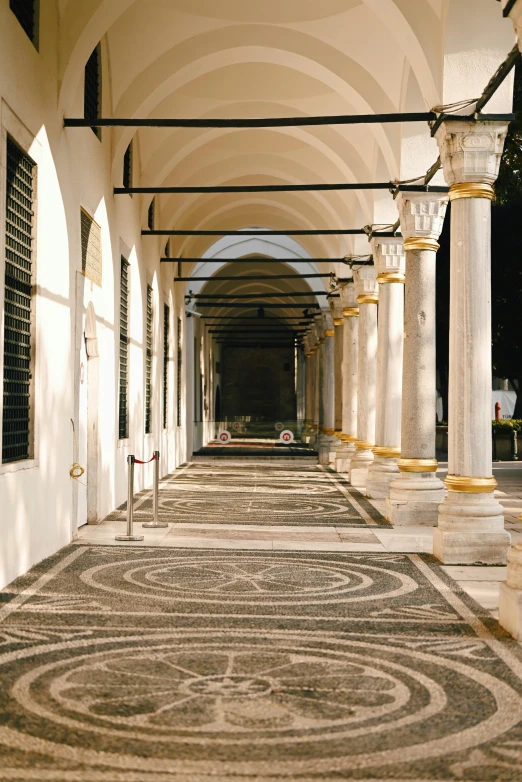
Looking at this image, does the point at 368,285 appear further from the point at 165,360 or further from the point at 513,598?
the point at 513,598

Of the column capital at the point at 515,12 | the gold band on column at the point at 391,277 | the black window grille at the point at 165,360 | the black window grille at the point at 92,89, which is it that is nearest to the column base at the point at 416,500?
the gold band on column at the point at 391,277

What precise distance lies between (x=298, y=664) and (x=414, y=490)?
22.7 feet

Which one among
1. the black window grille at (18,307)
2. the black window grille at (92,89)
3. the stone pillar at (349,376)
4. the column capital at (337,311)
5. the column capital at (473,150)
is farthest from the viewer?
the column capital at (337,311)

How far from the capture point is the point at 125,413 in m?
15.1

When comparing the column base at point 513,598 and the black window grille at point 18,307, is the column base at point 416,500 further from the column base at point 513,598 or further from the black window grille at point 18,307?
the column base at point 513,598

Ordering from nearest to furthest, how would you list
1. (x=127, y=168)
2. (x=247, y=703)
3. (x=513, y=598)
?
(x=247, y=703)
(x=513, y=598)
(x=127, y=168)

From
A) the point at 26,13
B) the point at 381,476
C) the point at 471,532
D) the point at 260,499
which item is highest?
the point at 26,13

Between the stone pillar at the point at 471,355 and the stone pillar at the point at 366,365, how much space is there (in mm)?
8960

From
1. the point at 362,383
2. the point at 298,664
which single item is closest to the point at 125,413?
the point at 362,383

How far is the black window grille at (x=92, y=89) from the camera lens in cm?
1167

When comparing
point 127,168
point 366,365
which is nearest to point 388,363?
point 366,365

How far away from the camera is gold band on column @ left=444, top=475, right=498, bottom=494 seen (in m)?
9.38

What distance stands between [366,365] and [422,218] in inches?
263

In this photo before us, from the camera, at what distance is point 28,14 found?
28.7 feet
